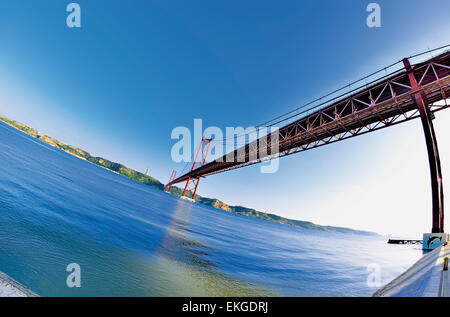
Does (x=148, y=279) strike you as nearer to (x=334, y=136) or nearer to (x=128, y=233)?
(x=128, y=233)

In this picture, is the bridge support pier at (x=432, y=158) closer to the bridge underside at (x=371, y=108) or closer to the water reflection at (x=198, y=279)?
the bridge underside at (x=371, y=108)

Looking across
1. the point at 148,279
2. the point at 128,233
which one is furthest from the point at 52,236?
the point at 148,279

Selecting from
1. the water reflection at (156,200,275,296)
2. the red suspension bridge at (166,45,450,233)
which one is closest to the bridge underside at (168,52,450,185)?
the red suspension bridge at (166,45,450,233)

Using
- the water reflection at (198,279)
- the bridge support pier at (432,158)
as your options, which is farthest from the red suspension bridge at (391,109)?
the water reflection at (198,279)

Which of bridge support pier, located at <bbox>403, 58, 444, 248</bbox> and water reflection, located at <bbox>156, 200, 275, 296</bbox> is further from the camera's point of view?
bridge support pier, located at <bbox>403, 58, 444, 248</bbox>

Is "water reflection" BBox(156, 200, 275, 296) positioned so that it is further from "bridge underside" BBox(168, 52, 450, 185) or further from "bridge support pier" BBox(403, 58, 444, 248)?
"bridge underside" BBox(168, 52, 450, 185)

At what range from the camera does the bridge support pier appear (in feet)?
33.7

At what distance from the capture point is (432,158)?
427 inches

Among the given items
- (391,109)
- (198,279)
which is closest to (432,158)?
(391,109)

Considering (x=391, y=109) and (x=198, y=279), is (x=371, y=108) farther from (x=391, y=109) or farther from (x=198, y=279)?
(x=198, y=279)

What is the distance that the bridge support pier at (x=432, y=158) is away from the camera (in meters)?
10.3

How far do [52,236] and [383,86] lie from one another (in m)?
21.8

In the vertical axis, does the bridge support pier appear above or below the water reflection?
above
